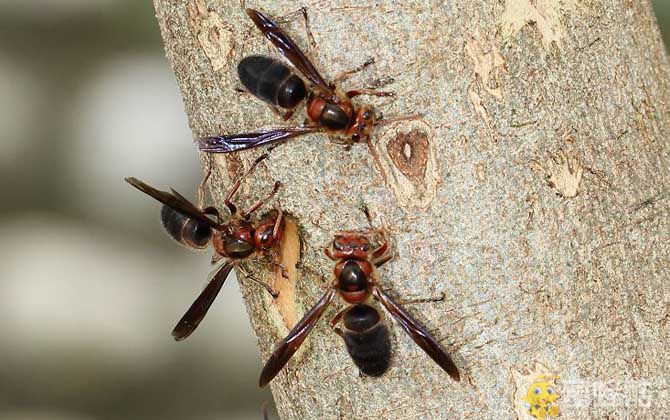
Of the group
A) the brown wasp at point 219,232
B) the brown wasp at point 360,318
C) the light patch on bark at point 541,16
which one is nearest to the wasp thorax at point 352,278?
the brown wasp at point 360,318

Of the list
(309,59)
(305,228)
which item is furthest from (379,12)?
(305,228)

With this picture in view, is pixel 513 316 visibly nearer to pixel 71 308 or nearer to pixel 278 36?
pixel 278 36

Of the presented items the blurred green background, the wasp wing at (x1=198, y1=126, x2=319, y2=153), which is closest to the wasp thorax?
the wasp wing at (x1=198, y1=126, x2=319, y2=153)

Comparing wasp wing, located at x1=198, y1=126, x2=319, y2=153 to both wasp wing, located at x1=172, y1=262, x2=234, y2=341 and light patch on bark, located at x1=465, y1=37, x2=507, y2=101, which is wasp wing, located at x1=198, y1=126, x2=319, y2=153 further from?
wasp wing, located at x1=172, y1=262, x2=234, y2=341

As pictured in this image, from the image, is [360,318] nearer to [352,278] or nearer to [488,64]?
[352,278]

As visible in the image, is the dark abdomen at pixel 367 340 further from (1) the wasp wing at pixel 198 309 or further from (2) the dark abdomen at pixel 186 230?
(2) the dark abdomen at pixel 186 230

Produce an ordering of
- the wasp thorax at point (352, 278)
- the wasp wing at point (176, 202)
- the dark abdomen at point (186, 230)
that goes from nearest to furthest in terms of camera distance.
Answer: the wasp thorax at point (352, 278) < the wasp wing at point (176, 202) < the dark abdomen at point (186, 230)
